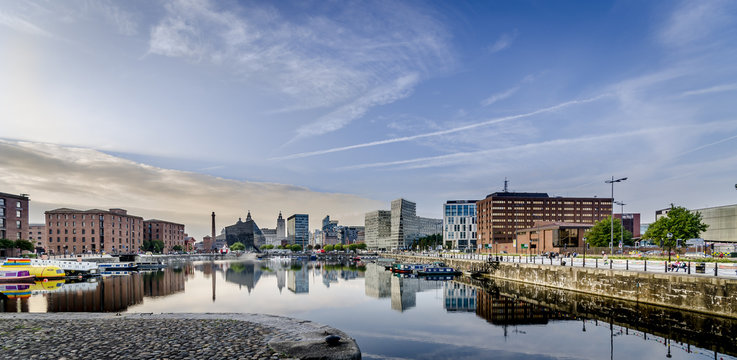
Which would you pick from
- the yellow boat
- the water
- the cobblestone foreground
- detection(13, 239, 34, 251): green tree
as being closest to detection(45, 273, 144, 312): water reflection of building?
the water

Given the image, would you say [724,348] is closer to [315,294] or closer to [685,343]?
[685,343]

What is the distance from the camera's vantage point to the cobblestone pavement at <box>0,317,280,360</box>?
1794cm

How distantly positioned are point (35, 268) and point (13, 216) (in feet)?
181

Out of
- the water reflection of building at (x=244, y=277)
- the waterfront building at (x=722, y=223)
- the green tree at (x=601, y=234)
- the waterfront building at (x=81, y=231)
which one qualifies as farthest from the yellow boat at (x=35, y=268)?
the waterfront building at (x=722, y=223)

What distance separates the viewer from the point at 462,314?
3734 cm

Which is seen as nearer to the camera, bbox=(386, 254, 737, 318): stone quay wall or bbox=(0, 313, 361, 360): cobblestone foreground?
bbox=(0, 313, 361, 360): cobblestone foreground

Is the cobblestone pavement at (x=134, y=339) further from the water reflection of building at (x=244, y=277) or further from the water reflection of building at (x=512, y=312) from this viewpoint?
the water reflection of building at (x=244, y=277)

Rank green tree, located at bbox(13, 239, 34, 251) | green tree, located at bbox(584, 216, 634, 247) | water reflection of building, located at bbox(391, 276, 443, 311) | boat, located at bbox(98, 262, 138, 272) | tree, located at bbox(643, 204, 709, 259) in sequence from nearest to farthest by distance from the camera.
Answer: water reflection of building, located at bbox(391, 276, 443, 311)
tree, located at bbox(643, 204, 709, 259)
green tree, located at bbox(584, 216, 634, 247)
boat, located at bbox(98, 262, 138, 272)
green tree, located at bbox(13, 239, 34, 251)

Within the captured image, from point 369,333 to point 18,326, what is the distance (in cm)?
2152

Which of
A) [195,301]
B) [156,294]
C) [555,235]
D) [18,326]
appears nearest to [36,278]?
[156,294]

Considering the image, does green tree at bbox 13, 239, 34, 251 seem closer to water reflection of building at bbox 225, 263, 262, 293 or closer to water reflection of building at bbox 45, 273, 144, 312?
water reflection of building at bbox 225, 263, 262, 293

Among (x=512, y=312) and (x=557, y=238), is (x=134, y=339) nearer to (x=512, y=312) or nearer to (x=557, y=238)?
(x=512, y=312)

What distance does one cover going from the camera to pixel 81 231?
149375 mm

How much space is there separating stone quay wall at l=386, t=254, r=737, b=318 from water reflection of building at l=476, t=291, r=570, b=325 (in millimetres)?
8343
